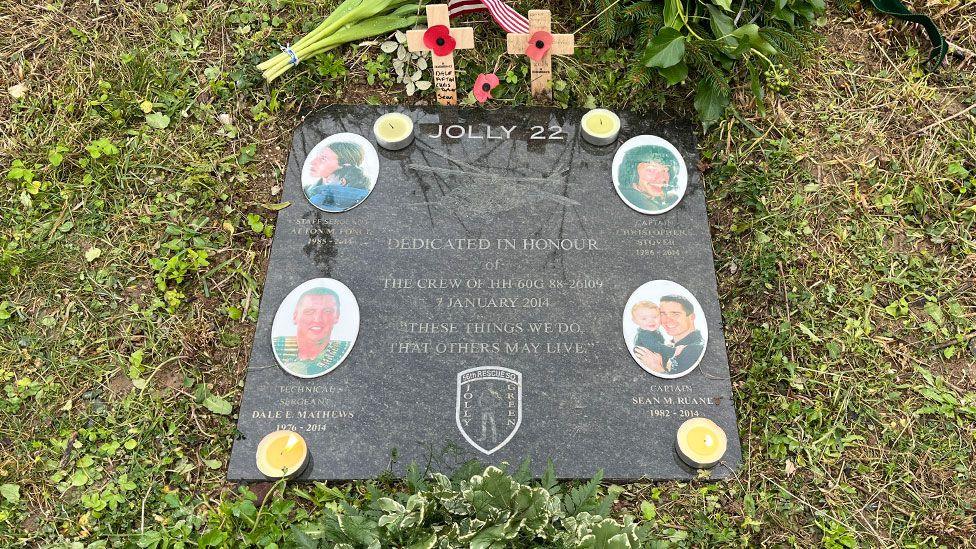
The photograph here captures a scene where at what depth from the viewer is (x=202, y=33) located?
124 inches

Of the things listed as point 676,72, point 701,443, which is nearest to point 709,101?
point 676,72

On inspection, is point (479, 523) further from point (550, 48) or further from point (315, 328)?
point (550, 48)

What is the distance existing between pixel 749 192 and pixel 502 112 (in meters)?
1.10

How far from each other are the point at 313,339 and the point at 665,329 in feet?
4.24

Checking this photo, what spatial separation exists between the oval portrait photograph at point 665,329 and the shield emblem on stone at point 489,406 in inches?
18.0

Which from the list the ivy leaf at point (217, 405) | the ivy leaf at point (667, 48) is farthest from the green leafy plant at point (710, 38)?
the ivy leaf at point (217, 405)

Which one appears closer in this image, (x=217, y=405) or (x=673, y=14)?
(x=217, y=405)

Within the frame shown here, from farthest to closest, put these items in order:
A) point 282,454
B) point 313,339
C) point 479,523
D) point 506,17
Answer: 1. point 506,17
2. point 313,339
3. point 282,454
4. point 479,523

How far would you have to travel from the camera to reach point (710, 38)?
2.80m

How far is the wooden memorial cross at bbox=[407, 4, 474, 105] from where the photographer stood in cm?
260

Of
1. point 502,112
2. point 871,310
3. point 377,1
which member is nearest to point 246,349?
point 502,112

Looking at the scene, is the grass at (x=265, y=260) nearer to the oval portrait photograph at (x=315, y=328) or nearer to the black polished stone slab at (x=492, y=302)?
the black polished stone slab at (x=492, y=302)

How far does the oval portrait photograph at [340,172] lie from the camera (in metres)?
2.63

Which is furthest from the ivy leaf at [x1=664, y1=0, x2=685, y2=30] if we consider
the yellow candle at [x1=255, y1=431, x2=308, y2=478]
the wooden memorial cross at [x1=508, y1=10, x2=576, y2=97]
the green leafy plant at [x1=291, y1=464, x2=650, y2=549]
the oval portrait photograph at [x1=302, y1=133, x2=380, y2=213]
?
the yellow candle at [x1=255, y1=431, x2=308, y2=478]
